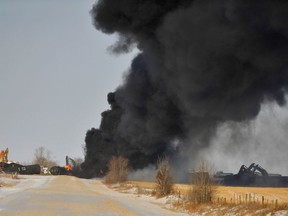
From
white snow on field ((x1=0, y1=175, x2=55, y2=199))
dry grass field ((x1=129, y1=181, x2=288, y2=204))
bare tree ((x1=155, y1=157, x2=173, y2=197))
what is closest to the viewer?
dry grass field ((x1=129, y1=181, x2=288, y2=204))

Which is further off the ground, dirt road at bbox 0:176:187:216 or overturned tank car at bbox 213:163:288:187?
overturned tank car at bbox 213:163:288:187

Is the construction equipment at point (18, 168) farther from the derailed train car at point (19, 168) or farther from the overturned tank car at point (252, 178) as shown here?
the overturned tank car at point (252, 178)

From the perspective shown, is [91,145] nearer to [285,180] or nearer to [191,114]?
[191,114]

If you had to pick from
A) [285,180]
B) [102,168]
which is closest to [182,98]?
[285,180]

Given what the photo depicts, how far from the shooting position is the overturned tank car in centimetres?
7912

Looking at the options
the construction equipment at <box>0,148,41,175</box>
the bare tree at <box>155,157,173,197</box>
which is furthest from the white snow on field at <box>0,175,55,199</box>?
the construction equipment at <box>0,148,41,175</box>

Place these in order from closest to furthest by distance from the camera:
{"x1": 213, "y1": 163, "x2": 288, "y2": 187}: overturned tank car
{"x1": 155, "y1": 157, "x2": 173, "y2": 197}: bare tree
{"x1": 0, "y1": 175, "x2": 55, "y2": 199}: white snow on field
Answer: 1. {"x1": 155, "y1": 157, "x2": 173, "y2": 197}: bare tree
2. {"x1": 0, "y1": 175, "x2": 55, "y2": 199}: white snow on field
3. {"x1": 213, "y1": 163, "x2": 288, "y2": 187}: overturned tank car

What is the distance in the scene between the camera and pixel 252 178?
82125mm

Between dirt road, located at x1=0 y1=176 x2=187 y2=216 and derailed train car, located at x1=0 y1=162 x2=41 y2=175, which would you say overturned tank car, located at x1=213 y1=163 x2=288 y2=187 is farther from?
derailed train car, located at x1=0 y1=162 x2=41 y2=175

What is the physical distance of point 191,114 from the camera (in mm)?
77562

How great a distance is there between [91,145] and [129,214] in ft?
281

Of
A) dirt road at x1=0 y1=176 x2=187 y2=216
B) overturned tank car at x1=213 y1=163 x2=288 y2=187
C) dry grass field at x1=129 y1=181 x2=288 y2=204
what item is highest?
overturned tank car at x1=213 y1=163 x2=288 y2=187

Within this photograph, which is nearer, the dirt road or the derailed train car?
the dirt road

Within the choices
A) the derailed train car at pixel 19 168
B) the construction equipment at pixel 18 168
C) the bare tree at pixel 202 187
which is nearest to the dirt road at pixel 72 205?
the bare tree at pixel 202 187
